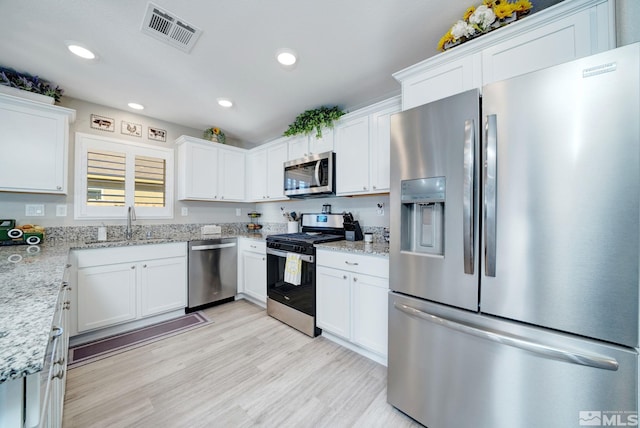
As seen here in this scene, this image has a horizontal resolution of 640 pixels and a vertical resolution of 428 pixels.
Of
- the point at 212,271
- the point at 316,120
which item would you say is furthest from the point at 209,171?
the point at 316,120

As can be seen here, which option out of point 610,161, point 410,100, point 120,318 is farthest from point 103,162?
point 610,161

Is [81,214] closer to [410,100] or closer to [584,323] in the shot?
[410,100]

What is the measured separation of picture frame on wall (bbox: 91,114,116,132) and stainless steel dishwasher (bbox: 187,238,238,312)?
1.73m

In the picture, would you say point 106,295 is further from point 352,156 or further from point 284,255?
point 352,156

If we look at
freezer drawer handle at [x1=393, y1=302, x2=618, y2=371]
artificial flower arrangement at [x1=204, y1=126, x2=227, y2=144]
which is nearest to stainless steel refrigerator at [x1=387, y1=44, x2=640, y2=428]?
freezer drawer handle at [x1=393, y1=302, x2=618, y2=371]

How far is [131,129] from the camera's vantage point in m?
3.03

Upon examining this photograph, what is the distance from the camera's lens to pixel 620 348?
0.88 metres

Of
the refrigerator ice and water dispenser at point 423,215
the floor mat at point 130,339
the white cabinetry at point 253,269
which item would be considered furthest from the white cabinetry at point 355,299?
the floor mat at point 130,339

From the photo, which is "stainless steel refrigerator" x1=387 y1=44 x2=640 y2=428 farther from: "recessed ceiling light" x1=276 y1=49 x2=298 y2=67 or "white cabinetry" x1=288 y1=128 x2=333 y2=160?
"white cabinetry" x1=288 y1=128 x2=333 y2=160

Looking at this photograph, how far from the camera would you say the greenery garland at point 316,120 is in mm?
2590

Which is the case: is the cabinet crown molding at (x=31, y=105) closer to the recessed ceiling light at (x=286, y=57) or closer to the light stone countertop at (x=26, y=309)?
the light stone countertop at (x=26, y=309)

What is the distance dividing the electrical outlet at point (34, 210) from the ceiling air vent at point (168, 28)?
2.23m

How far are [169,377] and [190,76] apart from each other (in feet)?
8.54

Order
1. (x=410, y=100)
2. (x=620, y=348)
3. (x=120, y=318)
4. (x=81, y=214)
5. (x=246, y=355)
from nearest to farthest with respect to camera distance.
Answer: (x=620, y=348), (x=410, y=100), (x=246, y=355), (x=120, y=318), (x=81, y=214)
